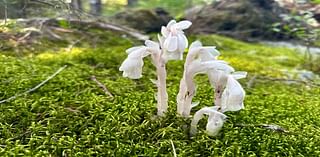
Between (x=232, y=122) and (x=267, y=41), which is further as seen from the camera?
(x=267, y=41)

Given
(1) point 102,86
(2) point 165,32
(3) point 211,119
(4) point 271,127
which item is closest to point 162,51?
(2) point 165,32

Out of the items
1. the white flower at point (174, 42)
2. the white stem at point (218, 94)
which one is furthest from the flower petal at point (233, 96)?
the white flower at point (174, 42)

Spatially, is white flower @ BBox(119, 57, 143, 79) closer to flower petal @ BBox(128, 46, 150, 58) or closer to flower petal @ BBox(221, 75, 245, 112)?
flower petal @ BBox(128, 46, 150, 58)

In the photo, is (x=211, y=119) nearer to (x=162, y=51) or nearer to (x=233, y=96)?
(x=233, y=96)

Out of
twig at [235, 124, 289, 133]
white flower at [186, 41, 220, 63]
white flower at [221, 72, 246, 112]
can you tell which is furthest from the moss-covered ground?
white flower at [186, 41, 220, 63]

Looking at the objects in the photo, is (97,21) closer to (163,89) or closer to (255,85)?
(255,85)

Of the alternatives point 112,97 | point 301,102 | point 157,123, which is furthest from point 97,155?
point 301,102

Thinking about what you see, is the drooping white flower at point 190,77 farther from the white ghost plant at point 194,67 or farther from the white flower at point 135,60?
the white flower at point 135,60
